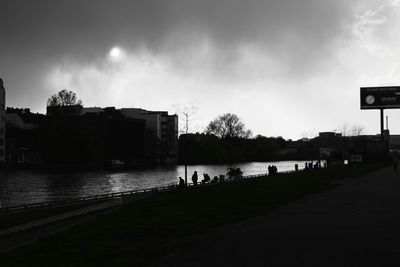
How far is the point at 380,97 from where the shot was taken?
9469 centimetres

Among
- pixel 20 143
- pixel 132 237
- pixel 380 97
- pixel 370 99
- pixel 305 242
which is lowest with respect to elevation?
pixel 132 237

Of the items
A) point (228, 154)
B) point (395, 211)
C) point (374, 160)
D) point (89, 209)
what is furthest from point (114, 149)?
point (395, 211)

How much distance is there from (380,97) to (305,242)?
88.4 metres

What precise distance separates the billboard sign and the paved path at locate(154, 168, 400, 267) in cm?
8038

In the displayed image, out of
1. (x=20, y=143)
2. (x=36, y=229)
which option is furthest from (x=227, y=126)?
(x=36, y=229)

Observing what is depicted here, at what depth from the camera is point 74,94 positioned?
116m

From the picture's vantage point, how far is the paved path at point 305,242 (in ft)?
33.1

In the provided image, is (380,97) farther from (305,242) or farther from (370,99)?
(305,242)

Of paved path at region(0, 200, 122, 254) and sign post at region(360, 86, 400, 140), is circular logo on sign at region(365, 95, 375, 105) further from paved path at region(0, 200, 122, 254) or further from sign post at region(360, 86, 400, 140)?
paved path at region(0, 200, 122, 254)

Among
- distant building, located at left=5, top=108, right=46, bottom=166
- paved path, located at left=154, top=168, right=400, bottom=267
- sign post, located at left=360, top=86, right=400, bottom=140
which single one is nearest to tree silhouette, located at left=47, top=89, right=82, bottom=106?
distant building, located at left=5, top=108, right=46, bottom=166

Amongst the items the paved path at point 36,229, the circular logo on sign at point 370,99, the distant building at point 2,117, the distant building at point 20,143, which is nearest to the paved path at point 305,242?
the paved path at point 36,229

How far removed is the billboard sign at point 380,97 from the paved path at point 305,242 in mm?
80382

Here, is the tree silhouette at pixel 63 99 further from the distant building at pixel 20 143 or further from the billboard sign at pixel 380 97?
the billboard sign at pixel 380 97

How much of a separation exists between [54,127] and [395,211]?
9887 centimetres
